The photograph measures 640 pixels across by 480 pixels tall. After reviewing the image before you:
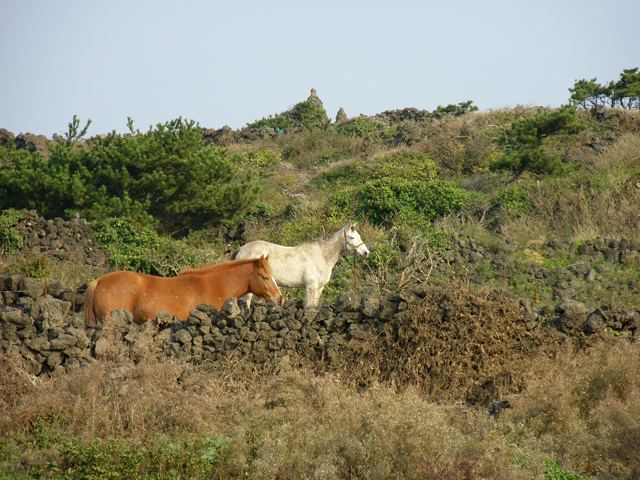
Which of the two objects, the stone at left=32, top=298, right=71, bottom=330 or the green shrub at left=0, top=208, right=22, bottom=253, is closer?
the stone at left=32, top=298, right=71, bottom=330

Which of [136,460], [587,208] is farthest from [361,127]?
[136,460]

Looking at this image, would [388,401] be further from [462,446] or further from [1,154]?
[1,154]

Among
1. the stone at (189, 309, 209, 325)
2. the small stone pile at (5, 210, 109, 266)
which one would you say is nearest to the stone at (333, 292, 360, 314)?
the stone at (189, 309, 209, 325)

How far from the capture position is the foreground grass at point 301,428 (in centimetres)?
575

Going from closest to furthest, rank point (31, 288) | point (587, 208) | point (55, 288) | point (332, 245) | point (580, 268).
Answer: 1. point (55, 288)
2. point (31, 288)
3. point (332, 245)
4. point (580, 268)
5. point (587, 208)

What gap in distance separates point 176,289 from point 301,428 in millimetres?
4360

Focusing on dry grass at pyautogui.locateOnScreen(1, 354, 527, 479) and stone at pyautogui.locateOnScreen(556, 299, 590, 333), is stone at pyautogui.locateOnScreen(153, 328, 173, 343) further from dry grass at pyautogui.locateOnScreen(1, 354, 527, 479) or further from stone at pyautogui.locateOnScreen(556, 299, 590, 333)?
stone at pyautogui.locateOnScreen(556, 299, 590, 333)

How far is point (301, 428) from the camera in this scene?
6.41 metres

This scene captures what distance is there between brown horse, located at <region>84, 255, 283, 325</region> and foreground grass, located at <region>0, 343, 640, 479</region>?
2.07 meters

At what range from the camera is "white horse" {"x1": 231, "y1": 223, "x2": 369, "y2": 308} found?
41.4 ft

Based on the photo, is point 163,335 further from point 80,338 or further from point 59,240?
point 59,240

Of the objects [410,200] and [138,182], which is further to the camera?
[410,200]

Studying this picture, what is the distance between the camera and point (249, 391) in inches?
315

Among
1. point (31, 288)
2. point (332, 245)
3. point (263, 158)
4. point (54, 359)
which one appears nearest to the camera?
point (54, 359)
